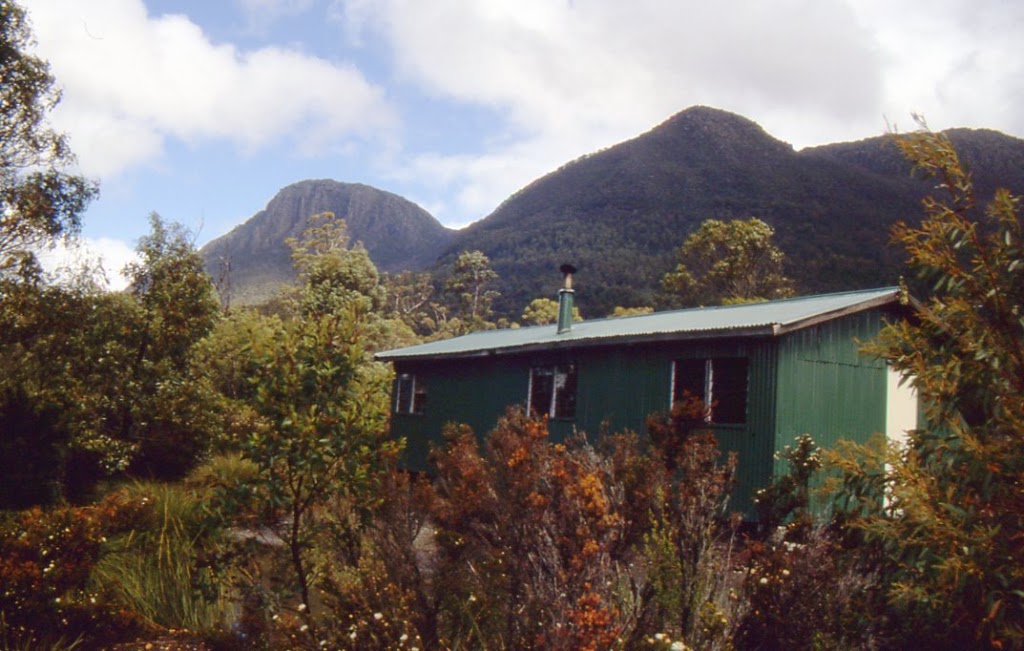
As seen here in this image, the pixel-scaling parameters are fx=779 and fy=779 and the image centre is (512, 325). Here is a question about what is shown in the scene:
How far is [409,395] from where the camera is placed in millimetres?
19875

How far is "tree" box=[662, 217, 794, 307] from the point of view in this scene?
33.1 meters

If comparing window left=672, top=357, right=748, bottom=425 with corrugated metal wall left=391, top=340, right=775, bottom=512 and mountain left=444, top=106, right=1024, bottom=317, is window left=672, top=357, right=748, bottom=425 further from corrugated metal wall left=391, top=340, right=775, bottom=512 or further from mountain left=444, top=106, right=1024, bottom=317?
mountain left=444, top=106, right=1024, bottom=317

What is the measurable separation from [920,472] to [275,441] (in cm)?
354

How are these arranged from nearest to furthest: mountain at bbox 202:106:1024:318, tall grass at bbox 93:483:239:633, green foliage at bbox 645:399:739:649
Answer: green foliage at bbox 645:399:739:649, tall grass at bbox 93:483:239:633, mountain at bbox 202:106:1024:318

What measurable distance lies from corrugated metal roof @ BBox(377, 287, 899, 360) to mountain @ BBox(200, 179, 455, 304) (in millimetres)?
84294

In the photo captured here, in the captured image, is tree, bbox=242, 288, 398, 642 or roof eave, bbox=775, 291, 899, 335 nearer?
tree, bbox=242, 288, 398, 642

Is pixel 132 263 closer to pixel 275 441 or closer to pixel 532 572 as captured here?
pixel 275 441

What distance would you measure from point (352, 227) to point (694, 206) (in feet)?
233

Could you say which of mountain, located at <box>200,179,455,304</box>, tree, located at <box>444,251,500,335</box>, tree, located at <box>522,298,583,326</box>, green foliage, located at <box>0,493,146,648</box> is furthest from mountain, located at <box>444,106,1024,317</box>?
green foliage, located at <box>0,493,146,648</box>

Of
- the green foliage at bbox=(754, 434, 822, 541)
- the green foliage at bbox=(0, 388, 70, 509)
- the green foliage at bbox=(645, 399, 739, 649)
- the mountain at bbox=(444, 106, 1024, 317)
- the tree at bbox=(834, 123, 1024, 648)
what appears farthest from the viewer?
the mountain at bbox=(444, 106, 1024, 317)

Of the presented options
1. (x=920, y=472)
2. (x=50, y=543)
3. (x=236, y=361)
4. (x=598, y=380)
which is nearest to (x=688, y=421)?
(x=920, y=472)

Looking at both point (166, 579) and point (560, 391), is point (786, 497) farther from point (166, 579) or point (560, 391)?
point (560, 391)

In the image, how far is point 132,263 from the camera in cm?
1230

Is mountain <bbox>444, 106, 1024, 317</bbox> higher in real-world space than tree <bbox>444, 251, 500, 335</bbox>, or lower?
higher
